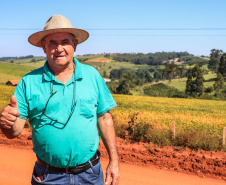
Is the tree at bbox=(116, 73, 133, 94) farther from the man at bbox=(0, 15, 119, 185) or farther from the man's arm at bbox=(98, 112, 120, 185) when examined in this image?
the man at bbox=(0, 15, 119, 185)

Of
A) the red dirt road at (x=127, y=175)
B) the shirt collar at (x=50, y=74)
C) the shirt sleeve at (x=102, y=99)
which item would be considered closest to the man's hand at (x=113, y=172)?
the shirt sleeve at (x=102, y=99)

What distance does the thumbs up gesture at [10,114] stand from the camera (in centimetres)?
Result: 197

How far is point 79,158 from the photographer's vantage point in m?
2.35

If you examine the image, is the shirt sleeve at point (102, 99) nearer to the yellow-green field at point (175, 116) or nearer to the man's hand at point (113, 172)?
the man's hand at point (113, 172)

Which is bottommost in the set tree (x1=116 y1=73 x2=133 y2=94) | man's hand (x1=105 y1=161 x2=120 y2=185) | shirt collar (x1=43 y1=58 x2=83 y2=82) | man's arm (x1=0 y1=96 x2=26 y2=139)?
tree (x1=116 y1=73 x2=133 y2=94)

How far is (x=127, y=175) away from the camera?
6750 millimetres

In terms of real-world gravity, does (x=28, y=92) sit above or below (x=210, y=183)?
above

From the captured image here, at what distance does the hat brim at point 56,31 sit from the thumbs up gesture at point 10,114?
734 millimetres

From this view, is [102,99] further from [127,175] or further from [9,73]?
[9,73]

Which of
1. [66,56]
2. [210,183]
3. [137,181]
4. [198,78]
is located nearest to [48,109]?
[66,56]

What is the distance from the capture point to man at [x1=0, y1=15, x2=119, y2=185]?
2.27 meters

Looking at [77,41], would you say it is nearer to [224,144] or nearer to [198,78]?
[224,144]

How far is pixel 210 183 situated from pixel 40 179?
5513 mm

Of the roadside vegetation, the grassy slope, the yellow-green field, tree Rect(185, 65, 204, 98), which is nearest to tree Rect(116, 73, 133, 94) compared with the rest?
the roadside vegetation
